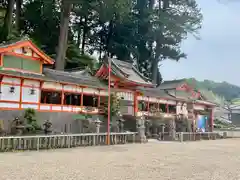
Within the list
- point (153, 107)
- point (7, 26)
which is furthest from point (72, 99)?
point (7, 26)

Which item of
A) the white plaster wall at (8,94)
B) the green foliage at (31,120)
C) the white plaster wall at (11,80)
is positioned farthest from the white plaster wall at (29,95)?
the green foliage at (31,120)

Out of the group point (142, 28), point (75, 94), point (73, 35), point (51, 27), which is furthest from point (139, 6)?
point (75, 94)

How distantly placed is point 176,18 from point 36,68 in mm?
27375

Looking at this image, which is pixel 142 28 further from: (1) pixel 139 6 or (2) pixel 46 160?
(2) pixel 46 160

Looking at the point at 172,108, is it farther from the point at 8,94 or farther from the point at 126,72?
the point at 8,94

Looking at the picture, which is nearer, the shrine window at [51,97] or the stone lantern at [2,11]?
the shrine window at [51,97]

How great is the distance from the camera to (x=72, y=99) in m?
23.7

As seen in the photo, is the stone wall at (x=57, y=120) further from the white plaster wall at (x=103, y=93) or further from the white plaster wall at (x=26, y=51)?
the white plaster wall at (x=26, y=51)

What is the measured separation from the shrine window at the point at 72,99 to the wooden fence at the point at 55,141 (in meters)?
5.50

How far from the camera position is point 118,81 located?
82.3 feet

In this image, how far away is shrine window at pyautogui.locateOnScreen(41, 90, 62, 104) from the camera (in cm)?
2158

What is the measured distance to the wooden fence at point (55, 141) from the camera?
1411cm

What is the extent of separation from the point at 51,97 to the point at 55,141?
6.70 meters

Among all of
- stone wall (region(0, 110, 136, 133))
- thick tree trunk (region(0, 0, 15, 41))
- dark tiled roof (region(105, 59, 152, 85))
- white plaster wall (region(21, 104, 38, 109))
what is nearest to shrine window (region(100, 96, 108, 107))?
stone wall (region(0, 110, 136, 133))
